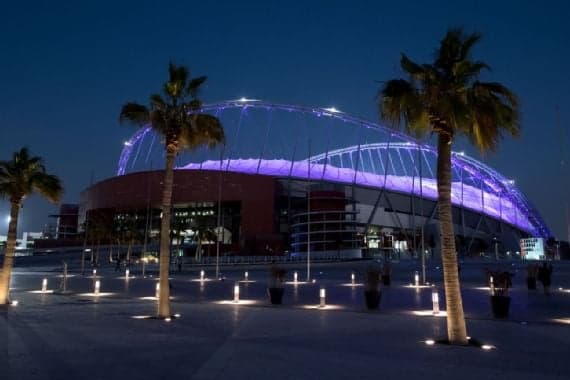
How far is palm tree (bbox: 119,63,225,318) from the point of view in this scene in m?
18.4

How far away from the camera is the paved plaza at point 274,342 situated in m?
9.43

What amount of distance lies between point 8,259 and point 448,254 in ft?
60.5

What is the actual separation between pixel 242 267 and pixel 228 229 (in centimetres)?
4375

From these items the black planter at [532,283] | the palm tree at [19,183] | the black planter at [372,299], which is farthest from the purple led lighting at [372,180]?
the black planter at [372,299]

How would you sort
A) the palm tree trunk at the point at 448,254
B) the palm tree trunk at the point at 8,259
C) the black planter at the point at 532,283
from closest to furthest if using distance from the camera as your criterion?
the palm tree trunk at the point at 448,254 < the palm tree trunk at the point at 8,259 < the black planter at the point at 532,283

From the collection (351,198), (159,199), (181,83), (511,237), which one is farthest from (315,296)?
(511,237)

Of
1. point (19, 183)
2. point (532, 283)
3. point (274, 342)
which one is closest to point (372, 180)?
point (532, 283)

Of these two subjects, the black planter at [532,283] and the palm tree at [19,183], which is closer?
the palm tree at [19,183]

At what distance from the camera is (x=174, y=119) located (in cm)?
1872

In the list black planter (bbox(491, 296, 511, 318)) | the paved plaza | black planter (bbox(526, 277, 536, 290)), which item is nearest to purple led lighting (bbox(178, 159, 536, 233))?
black planter (bbox(526, 277, 536, 290))

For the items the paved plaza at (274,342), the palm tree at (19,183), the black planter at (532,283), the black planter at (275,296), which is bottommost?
the paved plaza at (274,342)

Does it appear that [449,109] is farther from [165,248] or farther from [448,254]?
[165,248]

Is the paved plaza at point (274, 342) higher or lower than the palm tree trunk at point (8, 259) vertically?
lower

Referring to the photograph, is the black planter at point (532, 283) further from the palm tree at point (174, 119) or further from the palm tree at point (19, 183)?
the palm tree at point (19, 183)
